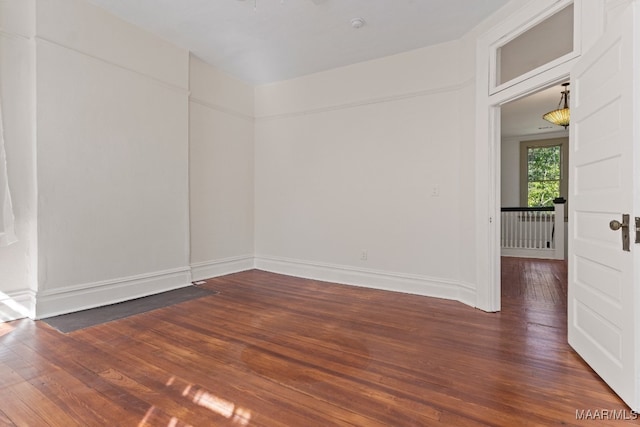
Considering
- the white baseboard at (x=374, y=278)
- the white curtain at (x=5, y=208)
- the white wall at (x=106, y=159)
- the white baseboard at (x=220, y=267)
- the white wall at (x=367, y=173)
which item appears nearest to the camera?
the white curtain at (x=5, y=208)

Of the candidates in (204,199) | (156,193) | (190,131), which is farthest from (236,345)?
(190,131)

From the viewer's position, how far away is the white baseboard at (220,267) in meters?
4.51

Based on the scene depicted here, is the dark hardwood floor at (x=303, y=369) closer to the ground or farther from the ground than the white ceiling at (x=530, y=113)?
closer to the ground

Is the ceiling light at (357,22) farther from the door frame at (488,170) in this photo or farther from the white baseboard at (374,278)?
A: the white baseboard at (374,278)

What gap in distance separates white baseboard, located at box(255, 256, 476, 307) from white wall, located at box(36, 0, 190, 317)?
146cm

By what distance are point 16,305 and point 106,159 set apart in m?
1.55

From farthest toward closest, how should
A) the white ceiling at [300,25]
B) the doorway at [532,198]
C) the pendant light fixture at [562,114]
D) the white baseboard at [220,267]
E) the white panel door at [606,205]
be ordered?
the pendant light fixture at [562,114] < the white baseboard at [220,267] < the doorway at [532,198] < the white ceiling at [300,25] < the white panel door at [606,205]

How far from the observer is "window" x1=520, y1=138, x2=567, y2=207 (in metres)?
8.17

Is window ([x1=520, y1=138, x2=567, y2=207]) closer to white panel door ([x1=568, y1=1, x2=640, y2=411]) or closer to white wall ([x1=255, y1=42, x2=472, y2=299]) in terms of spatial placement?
white wall ([x1=255, y1=42, x2=472, y2=299])

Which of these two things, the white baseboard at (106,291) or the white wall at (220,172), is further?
the white wall at (220,172)

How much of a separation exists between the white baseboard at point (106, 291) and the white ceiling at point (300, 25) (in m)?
2.79

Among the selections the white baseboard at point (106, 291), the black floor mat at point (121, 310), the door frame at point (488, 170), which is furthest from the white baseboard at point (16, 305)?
the door frame at point (488, 170)

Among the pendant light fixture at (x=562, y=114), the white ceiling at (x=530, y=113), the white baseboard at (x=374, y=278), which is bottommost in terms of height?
the white baseboard at (x=374, y=278)

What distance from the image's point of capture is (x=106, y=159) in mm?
3410
